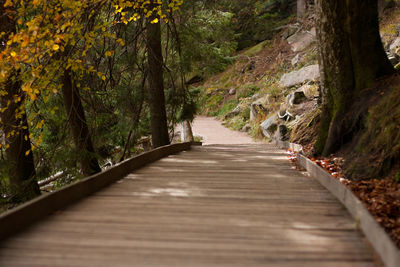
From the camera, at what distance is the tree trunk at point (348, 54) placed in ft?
23.2

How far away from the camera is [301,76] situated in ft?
62.4

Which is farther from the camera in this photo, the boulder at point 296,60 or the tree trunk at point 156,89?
the boulder at point 296,60

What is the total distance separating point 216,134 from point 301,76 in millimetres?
5089

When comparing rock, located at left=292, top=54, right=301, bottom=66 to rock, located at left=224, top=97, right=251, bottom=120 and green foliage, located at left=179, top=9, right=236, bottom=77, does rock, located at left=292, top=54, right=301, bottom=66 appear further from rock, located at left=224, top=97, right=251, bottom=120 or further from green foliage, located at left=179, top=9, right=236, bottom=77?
green foliage, located at left=179, top=9, right=236, bottom=77

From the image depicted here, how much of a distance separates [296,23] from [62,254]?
26420 mm

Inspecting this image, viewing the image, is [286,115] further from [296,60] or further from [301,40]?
[301,40]

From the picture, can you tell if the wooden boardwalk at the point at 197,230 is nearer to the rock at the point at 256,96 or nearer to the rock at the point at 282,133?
the rock at the point at 282,133

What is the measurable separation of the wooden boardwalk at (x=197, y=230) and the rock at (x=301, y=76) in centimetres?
1380

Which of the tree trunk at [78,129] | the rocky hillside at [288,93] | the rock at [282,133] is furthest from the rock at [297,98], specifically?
the tree trunk at [78,129]

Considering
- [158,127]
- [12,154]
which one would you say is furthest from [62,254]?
[158,127]

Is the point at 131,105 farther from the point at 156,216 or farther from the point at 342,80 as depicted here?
the point at 156,216

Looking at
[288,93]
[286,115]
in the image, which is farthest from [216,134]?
[286,115]

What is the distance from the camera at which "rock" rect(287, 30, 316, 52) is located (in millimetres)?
24347

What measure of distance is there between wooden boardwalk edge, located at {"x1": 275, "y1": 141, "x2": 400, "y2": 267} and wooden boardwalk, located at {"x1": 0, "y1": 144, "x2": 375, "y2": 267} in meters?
0.09
